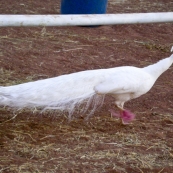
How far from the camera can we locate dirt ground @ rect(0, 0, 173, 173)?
402cm

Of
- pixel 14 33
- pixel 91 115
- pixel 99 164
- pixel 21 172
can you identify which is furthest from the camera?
pixel 14 33

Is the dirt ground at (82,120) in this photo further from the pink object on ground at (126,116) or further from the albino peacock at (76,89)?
the albino peacock at (76,89)

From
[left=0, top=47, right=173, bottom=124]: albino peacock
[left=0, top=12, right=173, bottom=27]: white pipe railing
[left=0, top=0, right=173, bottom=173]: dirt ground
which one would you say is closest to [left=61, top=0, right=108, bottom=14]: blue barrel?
[left=0, top=0, right=173, bottom=173]: dirt ground

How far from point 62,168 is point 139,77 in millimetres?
1371

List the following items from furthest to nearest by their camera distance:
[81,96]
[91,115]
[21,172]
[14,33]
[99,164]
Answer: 1. [14,33]
2. [91,115]
3. [81,96]
4. [99,164]
5. [21,172]

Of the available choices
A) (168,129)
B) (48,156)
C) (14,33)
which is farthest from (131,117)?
(14,33)

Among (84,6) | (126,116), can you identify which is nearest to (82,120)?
(126,116)

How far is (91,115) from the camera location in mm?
5031

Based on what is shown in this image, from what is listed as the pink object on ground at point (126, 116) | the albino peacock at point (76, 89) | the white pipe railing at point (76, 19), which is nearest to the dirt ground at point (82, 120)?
the pink object on ground at point (126, 116)

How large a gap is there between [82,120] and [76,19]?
1.08 metres

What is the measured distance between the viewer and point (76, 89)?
4.37 meters

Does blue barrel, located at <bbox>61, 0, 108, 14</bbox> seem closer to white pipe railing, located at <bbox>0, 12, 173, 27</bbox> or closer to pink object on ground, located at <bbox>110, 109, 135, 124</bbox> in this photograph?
white pipe railing, located at <bbox>0, 12, 173, 27</bbox>

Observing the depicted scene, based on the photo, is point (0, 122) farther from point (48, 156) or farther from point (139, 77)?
point (139, 77)

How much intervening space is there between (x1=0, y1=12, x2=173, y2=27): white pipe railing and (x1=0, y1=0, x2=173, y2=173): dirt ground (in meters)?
1.02
